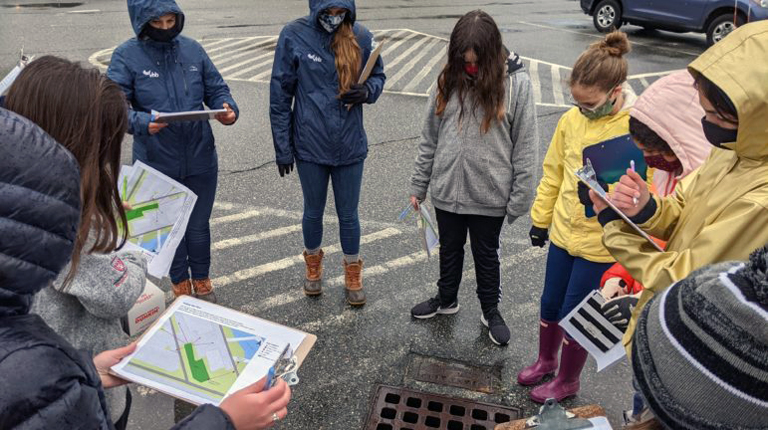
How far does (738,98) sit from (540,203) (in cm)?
153

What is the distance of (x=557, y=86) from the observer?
899 cm

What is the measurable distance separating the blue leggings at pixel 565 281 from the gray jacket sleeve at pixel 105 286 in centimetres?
190

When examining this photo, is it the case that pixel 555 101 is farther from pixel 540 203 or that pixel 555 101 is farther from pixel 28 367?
pixel 28 367

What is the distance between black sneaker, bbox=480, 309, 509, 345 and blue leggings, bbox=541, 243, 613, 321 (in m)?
0.38

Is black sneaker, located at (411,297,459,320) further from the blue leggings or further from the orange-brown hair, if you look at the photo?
the orange-brown hair

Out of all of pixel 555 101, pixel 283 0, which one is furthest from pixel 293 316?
pixel 283 0

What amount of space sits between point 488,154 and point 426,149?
1.17ft

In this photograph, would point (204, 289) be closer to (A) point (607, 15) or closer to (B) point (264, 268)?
(B) point (264, 268)

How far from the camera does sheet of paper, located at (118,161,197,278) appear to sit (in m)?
2.94

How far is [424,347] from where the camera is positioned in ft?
11.3

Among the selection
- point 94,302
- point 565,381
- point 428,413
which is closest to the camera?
point 94,302

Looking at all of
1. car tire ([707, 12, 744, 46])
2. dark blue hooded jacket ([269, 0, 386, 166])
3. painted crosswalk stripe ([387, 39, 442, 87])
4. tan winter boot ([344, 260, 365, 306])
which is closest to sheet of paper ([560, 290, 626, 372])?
tan winter boot ([344, 260, 365, 306])

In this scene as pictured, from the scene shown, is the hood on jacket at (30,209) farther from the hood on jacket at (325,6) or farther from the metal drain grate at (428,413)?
the hood on jacket at (325,6)

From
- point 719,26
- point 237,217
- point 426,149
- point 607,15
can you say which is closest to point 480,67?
point 426,149
